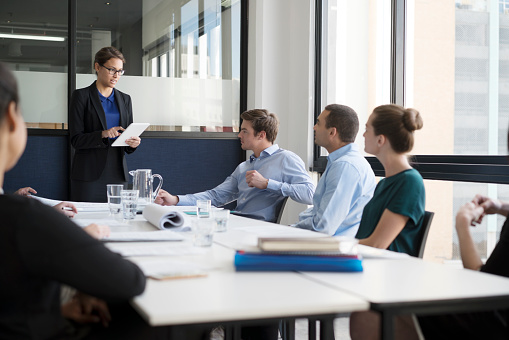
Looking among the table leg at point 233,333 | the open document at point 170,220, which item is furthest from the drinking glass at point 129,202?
the table leg at point 233,333

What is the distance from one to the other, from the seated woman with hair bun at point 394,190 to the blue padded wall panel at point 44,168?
11.1ft

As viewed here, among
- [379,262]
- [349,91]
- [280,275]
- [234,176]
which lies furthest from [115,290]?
[349,91]

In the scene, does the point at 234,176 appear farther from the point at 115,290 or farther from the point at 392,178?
the point at 115,290

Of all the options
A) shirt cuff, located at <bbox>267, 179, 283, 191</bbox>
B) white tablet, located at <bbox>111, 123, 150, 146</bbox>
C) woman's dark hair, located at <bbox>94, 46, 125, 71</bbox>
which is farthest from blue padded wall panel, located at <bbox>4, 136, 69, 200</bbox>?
shirt cuff, located at <bbox>267, 179, 283, 191</bbox>

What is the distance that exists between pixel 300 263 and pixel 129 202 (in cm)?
128

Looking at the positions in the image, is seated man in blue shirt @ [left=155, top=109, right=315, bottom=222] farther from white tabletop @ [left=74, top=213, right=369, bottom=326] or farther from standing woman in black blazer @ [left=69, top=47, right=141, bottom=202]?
white tabletop @ [left=74, top=213, right=369, bottom=326]

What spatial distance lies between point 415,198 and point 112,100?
275cm

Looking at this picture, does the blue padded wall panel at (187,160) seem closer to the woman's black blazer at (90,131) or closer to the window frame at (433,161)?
the window frame at (433,161)

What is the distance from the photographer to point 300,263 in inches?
61.9

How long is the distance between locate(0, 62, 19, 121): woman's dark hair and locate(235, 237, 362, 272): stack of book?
0.67m

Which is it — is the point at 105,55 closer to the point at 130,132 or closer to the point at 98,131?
the point at 98,131

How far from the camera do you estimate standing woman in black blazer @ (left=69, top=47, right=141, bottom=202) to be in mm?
4266

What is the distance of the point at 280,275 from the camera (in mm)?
1521

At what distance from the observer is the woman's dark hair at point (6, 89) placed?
1197mm
